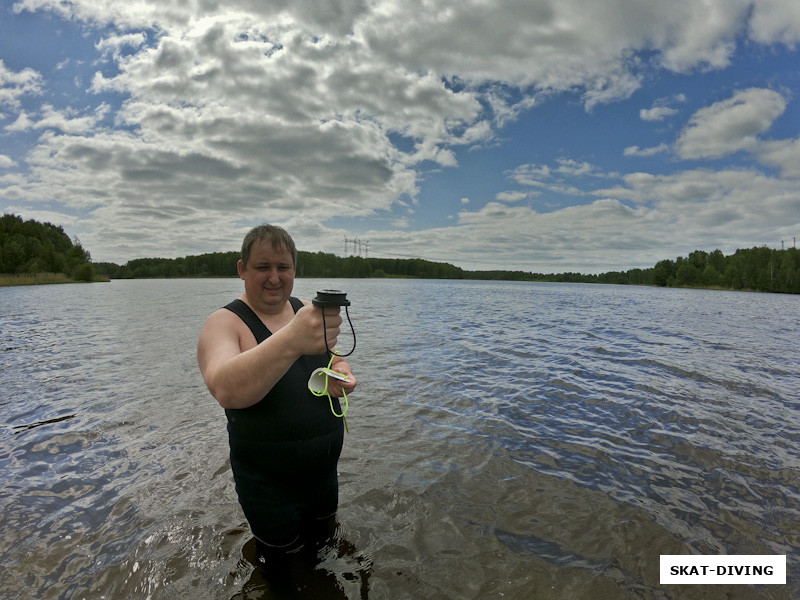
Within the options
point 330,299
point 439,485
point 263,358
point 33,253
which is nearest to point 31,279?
point 33,253

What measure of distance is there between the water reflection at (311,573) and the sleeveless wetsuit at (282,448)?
15.5 inches

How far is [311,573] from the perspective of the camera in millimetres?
3406

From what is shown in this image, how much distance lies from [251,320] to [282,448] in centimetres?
91

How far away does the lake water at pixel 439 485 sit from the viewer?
3.45 meters

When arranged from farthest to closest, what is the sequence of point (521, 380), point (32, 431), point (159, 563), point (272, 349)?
point (521, 380) → point (32, 431) → point (159, 563) → point (272, 349)

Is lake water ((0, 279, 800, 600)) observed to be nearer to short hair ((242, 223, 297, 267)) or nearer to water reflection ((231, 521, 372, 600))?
water reflection ((231, 521, 372, 600))

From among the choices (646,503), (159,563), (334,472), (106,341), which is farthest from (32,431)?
(106,341)

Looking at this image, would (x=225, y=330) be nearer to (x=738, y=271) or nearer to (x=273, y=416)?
(x=273, y=416)

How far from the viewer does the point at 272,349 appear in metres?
1.91

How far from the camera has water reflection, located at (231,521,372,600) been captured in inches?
125

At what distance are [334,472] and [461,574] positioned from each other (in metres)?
1.47

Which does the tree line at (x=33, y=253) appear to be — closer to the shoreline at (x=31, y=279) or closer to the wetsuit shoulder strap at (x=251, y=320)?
the shoreline at (x=31, y=279)

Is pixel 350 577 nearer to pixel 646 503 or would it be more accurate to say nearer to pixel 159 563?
pixel 159 563

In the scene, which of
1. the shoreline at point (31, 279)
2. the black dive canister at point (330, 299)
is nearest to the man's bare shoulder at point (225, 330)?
the black dive canister at point (330, 299)
